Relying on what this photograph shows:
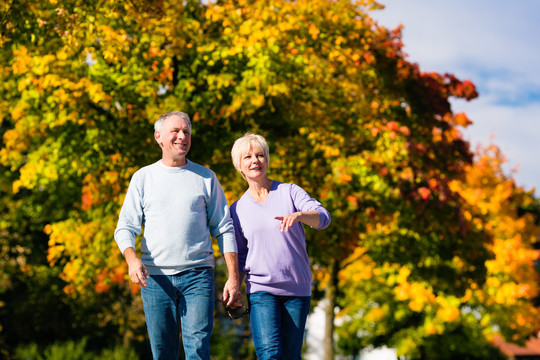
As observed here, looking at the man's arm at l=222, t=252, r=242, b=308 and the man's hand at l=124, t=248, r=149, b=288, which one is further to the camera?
the man's arm at l=222, t=252, r=242, b=308

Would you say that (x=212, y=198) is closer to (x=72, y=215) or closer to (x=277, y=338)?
(x=277, y=338)

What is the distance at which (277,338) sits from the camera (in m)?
4.68

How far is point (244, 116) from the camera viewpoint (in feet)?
40.4

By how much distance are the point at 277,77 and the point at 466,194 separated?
45.0ft

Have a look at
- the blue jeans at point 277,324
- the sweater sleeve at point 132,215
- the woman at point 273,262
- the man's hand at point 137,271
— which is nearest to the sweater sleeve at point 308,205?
the woman at point 273,262

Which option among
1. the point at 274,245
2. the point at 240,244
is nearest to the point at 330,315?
the point at 240,244

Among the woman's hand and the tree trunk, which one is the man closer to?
the woman's hand

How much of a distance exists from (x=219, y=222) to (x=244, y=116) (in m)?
7.82

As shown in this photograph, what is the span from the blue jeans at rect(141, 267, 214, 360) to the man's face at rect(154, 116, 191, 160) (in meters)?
0.78

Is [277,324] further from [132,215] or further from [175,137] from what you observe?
[175,137]

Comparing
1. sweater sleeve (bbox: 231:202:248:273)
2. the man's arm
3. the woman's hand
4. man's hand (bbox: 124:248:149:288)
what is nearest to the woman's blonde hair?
sweater sleeve (bbox: 231:202:248:273)

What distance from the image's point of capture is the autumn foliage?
36.9 ft

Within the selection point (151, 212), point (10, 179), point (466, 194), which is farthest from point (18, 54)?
point (466, 194)

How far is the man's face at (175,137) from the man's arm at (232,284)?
74 cm
